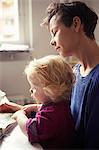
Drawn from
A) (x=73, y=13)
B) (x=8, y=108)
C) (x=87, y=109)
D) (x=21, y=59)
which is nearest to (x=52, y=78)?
(x=87, y=109)

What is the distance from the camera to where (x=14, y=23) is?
8.34 ft

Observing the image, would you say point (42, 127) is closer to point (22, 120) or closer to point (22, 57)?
point (22, 120)

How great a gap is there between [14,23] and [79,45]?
4.93 ft

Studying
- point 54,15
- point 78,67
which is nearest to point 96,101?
point 78,67

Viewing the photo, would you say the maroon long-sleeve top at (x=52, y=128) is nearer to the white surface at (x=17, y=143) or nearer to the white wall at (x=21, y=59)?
the white surface at (x=17, y=143)

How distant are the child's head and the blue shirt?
0.06 m

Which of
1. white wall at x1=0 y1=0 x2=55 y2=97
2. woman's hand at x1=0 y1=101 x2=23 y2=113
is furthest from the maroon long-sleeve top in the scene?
white wall at x1=0 y1=0 x2=55 y2=97

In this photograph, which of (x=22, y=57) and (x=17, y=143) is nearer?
(x=17, y=143)

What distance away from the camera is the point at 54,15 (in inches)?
44.3

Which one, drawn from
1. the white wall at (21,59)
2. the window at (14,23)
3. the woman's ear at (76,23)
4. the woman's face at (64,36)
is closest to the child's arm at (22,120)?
the woman's face at (64,36)

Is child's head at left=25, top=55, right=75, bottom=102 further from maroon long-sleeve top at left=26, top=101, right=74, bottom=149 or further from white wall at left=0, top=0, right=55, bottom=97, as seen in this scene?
white wall at left=0, top=0, right=55, bottom=97

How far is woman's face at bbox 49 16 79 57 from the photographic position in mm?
1122

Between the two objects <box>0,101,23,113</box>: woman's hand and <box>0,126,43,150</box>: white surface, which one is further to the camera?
<box>0,101,23,113</box>: woman's hand

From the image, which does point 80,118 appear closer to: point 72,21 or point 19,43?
point 72,21
